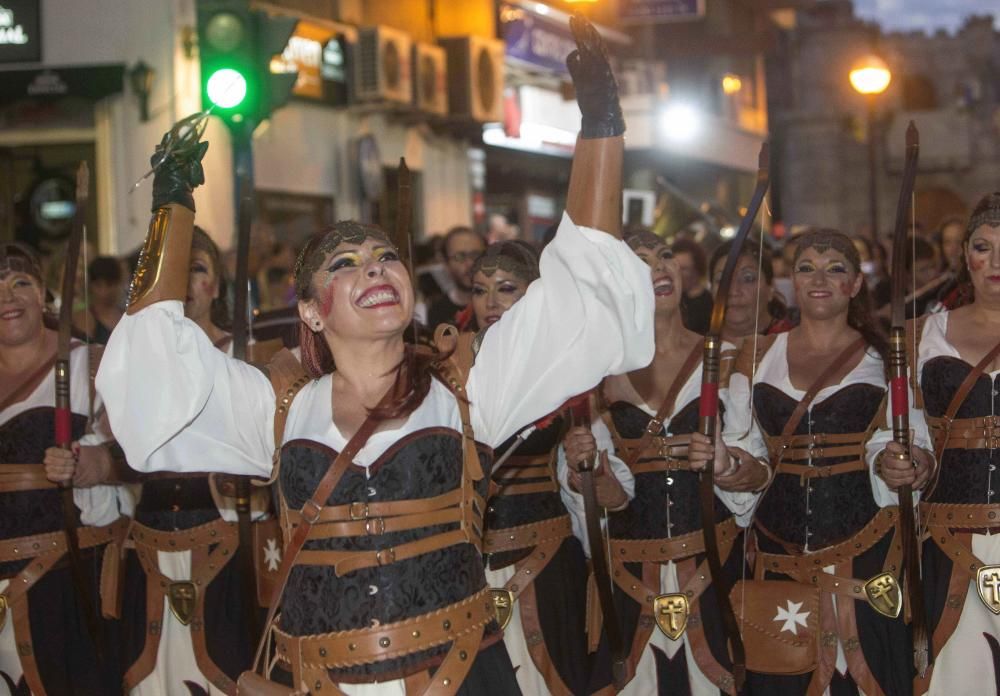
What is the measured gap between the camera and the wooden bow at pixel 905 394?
6.12 m

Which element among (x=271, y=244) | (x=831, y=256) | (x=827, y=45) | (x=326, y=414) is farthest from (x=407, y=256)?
(x=827, y=45)

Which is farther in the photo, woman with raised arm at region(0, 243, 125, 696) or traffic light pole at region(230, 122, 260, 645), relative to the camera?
woman with raised arm at region(0, 243, 125, 696)

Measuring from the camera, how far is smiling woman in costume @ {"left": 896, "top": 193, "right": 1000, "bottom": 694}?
6430 millimetres

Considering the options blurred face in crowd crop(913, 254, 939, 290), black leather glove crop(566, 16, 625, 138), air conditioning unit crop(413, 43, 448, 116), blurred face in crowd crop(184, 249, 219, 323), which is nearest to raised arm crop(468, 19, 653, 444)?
black leather glove crop(566, 16, 625, 138)

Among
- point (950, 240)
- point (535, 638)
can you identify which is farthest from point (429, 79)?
point (535, 638)

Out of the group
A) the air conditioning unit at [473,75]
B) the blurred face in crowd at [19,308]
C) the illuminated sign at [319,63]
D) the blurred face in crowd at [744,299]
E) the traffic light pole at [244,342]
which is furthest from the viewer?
the air conditioning unit at [473,75]

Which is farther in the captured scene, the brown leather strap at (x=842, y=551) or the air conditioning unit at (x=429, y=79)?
the air conditioning unit at (x=429, y=79)

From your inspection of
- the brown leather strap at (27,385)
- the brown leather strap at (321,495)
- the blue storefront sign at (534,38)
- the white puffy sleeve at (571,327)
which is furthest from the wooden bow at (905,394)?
the blue storefront sign at (534,38)

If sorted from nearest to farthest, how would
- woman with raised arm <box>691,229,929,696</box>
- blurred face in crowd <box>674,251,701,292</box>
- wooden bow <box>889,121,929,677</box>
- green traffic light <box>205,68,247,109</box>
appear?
1. wooden bow <box>889,121,929,677</box>
2. woman with raised arm <box>691,229,929,696</box>
3. green traffic light <box>205,68,247,109</box>
4. blurred face in crowd <box>674,251,701,292</box>

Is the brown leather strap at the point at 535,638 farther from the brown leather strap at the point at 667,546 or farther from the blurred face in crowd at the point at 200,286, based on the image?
the blurred face in crowd at the point at 200,286

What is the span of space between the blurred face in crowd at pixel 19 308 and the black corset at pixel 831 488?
2.96m

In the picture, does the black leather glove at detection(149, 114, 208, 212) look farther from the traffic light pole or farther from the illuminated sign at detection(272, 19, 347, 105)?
the illuminated sign at detection(272, 19, 347, 105)

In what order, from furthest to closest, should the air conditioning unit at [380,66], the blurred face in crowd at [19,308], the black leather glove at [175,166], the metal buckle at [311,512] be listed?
the air conditioning unit at [380,66] < the blurred face in crowd at [19,308] < the black leather glove at [175,166] < the metal buckle at [311,512]

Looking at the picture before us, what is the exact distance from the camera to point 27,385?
686 cm
